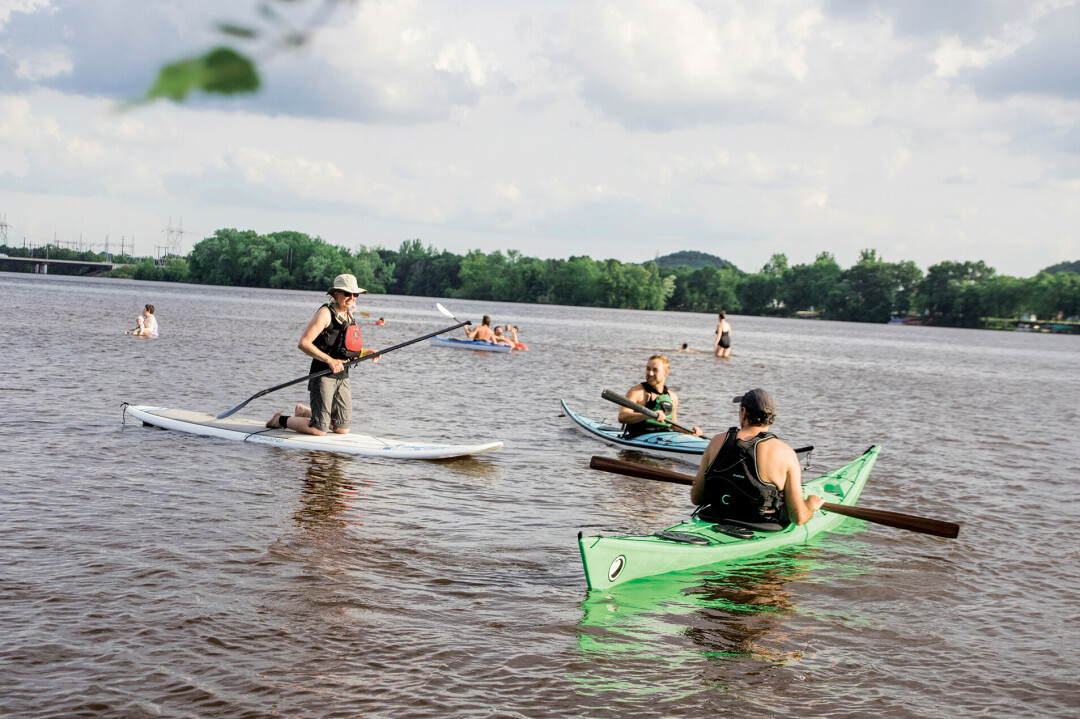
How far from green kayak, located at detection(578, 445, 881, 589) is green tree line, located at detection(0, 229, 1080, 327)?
121 metres

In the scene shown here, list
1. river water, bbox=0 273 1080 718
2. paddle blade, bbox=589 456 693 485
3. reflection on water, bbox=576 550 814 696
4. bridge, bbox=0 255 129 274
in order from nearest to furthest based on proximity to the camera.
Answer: river water, bbox=0 273 1080 718 → reflection on water, bbox=576 550 814 696 → paddle blade, bbox=589 456 693 485 → bridge, bbox=0 255 129 274

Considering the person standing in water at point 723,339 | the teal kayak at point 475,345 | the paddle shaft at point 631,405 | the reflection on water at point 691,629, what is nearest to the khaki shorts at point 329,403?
the paddle shaft at point 631,405

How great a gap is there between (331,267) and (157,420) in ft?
387

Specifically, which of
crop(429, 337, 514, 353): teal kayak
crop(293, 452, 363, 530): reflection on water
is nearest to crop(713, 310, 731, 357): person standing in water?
crop(429, 337, 514, 353): teal kayak

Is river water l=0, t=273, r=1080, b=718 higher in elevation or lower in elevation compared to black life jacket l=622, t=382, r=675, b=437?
lower

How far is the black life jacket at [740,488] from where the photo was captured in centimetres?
699

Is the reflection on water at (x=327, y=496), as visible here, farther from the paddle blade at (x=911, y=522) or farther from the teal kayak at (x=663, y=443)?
the paddle blade at (x=911, y=522)

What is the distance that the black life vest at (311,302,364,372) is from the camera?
10383mm

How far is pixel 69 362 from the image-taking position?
20.3 meters

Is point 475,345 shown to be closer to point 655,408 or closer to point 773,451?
point 655,408

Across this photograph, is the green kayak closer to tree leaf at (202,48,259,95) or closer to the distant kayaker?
the distant kayaker

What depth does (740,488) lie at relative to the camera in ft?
23.7

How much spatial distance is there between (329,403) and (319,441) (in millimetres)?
504

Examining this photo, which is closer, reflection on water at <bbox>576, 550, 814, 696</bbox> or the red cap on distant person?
reflection on water at <bbox>576, 550, 814, 696</bbox>
